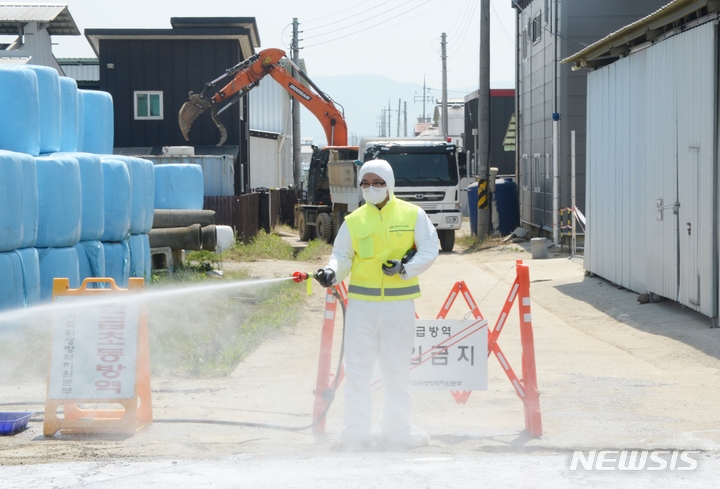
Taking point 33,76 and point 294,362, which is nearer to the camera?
point 294,362

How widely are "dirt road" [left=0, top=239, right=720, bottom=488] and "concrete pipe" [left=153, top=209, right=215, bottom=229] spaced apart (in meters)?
6.01

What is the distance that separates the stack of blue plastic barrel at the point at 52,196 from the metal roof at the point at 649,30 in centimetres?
758

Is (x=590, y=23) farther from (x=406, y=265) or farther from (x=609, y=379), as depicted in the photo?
(x=406, y=265)

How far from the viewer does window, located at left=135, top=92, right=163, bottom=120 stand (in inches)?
1278

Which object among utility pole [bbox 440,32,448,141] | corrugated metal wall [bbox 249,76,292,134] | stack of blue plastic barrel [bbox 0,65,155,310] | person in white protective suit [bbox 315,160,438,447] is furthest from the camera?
utility pole [bbox 440,32,448,141]

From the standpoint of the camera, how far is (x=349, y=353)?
6820 millimetres

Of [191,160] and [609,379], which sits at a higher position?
[191,160]

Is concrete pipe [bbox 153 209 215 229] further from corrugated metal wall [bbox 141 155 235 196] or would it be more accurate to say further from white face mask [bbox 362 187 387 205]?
white face mask [bbox 362 187 387 205]

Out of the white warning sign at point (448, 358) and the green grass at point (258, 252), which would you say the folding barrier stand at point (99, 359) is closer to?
the white warning sign at point (448, 358)

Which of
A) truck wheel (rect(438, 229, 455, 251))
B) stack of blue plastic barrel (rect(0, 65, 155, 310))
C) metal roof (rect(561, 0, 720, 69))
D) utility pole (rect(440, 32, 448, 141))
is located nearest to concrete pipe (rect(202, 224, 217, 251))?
stack of blue plastic barrel (rect(0, 65, 155, 310))

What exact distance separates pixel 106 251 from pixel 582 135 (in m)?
13.8

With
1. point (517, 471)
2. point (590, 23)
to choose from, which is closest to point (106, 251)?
point (517, 471)

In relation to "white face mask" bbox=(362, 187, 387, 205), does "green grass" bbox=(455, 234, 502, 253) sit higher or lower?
lower

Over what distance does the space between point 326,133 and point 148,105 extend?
6.64 metres
